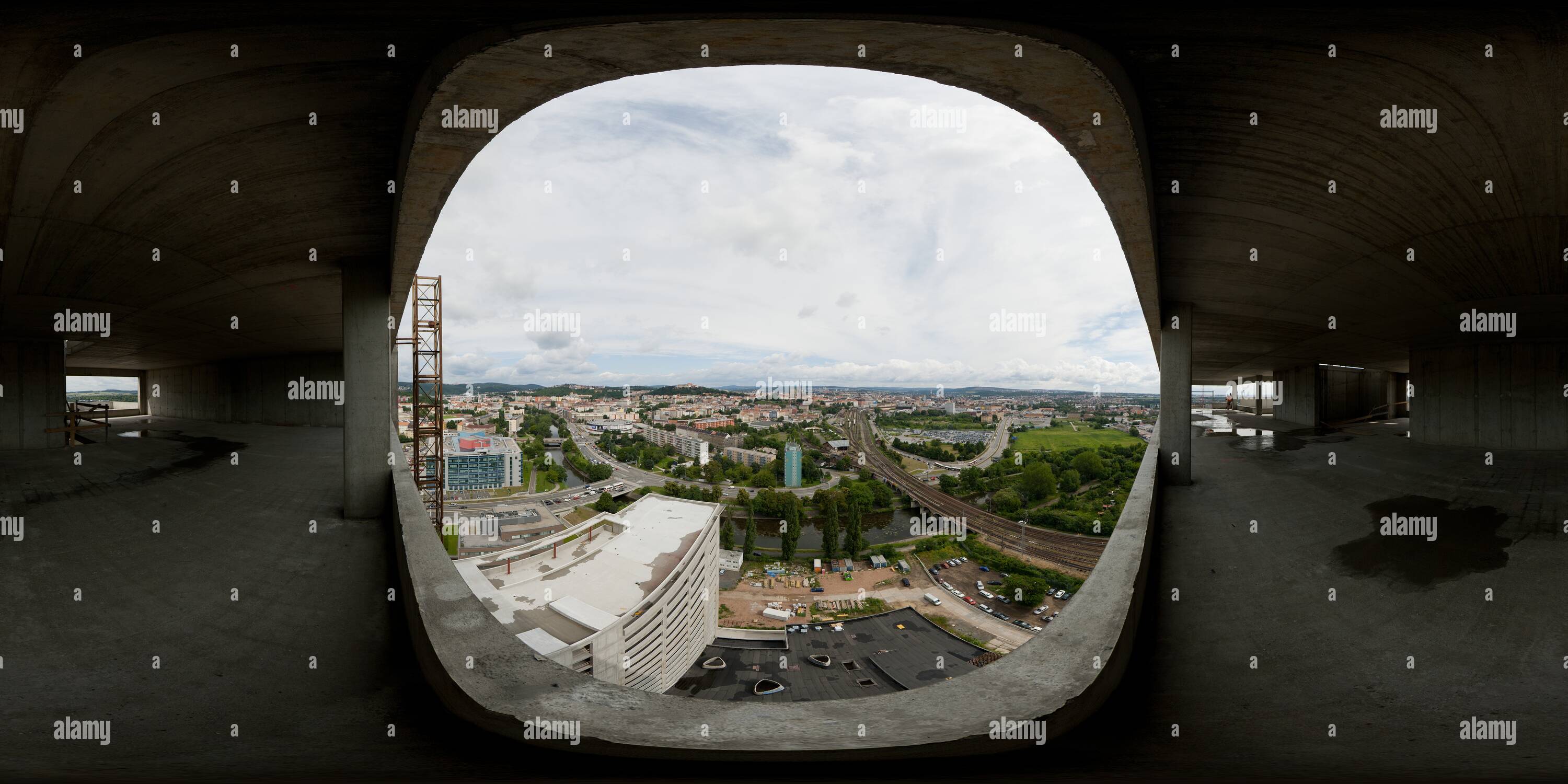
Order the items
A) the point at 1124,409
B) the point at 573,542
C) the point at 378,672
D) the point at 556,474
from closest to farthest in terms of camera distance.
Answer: the point at 378,672
the point at 573,542
the point at 556,474
the point at 1124,409

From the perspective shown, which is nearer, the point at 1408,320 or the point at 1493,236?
the point at 1493,236

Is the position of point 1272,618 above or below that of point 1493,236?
below

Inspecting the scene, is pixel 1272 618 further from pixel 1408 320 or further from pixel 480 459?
pixel 480 459

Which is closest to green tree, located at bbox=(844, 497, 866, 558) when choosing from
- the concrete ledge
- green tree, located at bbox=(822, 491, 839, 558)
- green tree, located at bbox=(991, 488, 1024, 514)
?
green tree, located at bbox=(822, 491, 839, 558)

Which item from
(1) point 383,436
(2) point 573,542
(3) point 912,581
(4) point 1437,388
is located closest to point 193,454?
(1) point 383,436

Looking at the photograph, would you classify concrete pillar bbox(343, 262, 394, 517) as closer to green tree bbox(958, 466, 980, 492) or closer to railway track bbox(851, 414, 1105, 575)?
railway track bbox(851, 414, 1105, 575)

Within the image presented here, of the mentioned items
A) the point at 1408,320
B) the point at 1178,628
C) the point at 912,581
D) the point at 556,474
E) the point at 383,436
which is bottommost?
the point at 912,581
